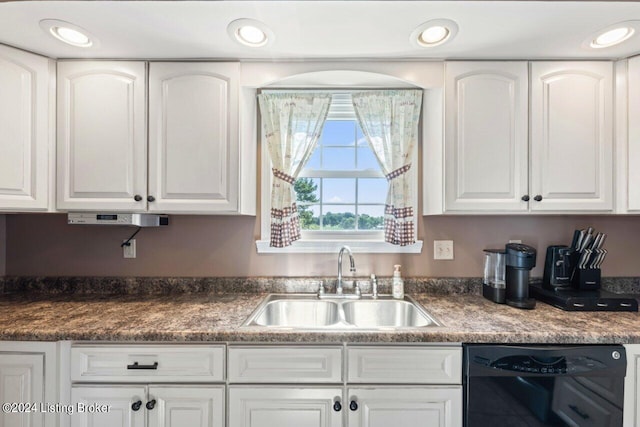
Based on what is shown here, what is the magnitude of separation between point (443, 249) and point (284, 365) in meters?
1.17

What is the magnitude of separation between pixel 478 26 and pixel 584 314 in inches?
56.3

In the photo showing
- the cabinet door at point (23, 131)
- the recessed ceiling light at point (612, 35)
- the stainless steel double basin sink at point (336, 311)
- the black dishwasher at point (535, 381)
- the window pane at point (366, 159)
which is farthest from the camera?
the window pane at point (366, 159)

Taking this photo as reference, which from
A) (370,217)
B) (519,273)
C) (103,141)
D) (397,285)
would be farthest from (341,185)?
(103,141)

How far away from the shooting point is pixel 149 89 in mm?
1534

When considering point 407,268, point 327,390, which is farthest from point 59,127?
point 407,268

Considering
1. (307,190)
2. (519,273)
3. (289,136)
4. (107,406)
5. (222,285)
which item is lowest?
(107,406)

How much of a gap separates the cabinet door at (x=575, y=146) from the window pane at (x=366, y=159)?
2.78 ft

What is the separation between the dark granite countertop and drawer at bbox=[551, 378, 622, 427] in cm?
19

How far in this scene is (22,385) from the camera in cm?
119

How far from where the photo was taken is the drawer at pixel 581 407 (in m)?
1.15

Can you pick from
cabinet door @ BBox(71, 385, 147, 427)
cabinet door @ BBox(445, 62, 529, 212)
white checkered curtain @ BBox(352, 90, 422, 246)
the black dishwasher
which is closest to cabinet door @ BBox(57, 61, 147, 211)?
cabinet door @ BBox(71, 385, 147, 427)

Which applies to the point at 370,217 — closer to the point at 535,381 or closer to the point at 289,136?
the point at 289,136

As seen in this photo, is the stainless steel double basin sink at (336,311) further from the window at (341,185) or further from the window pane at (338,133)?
the window pane at (338,133)

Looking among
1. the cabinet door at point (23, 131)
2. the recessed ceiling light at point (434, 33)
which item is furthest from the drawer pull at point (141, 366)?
the recessed ceiling light at point (434, 33)
